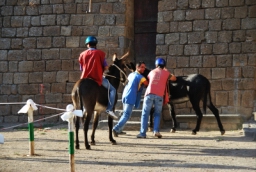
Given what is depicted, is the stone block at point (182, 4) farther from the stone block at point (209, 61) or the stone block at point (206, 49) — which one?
the stone block at point (209, 61)

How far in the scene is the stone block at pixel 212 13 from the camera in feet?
47.6

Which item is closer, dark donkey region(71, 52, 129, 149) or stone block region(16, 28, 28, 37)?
dark donkey region(71, 52, 129, 149)

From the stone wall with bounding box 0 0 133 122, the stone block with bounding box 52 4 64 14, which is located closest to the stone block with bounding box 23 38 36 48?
the stone wall with bounding box 0 0 133 122

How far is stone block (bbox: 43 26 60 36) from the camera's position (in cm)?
1580

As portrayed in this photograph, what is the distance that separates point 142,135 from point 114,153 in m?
2.02

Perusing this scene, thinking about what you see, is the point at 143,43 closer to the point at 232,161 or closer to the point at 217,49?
the point at 217,49

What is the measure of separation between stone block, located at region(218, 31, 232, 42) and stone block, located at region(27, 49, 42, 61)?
492cm

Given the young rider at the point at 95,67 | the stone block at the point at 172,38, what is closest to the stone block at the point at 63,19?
the stone block at the point at 172,38

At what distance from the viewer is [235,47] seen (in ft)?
47.0

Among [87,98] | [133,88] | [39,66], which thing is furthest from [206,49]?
[87,98]

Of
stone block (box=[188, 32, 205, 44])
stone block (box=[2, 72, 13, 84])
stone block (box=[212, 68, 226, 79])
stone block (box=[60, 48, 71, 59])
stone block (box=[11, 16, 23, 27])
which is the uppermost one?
stone block (box=[11, 16, 23, 27])

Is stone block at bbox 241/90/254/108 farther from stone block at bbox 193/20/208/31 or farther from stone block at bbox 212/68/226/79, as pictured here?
stone block at bbox 193/20/208/31

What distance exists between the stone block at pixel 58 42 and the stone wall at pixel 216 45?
263 centimetres

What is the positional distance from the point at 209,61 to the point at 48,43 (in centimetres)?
444
